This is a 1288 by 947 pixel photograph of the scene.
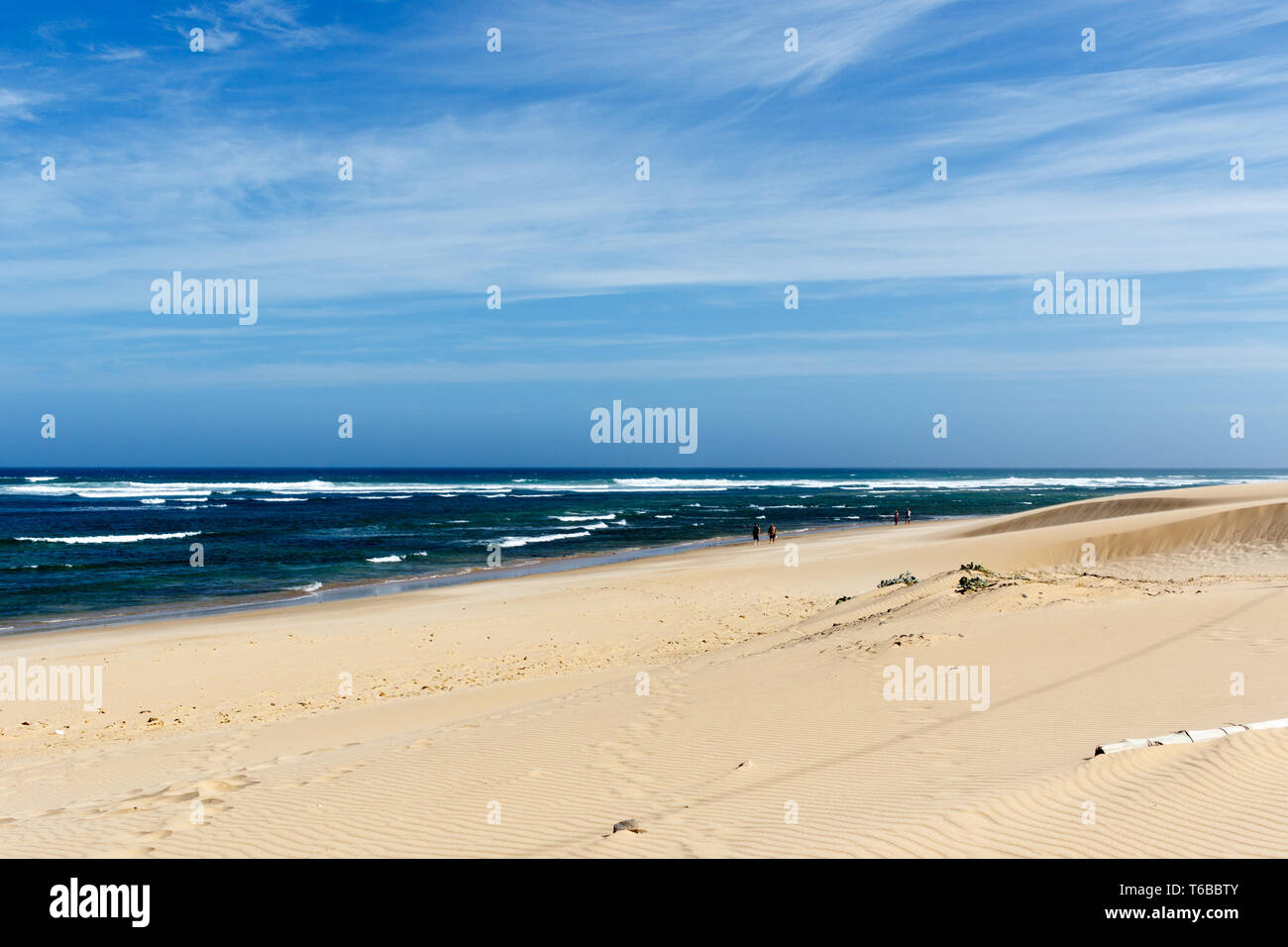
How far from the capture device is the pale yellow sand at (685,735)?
6.17 metres

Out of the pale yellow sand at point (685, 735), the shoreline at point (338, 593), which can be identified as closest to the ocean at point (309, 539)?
the shoreline at point (338, 593)

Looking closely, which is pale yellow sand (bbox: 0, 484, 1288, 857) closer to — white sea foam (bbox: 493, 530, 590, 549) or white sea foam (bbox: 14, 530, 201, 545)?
white sea foam (bbox: 493, 530, 590, 549)

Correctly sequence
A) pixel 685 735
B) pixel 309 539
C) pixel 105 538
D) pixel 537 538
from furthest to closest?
1. pixel 537 538
2. pixel 309 539
3. pixel 105 538
4. pixel 685 735

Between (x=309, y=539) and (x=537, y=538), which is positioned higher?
(x=309, y=539)

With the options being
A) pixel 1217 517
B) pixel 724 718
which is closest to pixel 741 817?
pixel 724 718

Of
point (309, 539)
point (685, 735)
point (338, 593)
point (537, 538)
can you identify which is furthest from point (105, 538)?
point (685, 735)

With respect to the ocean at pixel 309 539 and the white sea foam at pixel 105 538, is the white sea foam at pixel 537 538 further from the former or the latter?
the white sea foam at pixel 105 538

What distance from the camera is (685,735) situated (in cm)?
928

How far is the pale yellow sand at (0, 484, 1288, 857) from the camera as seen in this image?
6172 mm

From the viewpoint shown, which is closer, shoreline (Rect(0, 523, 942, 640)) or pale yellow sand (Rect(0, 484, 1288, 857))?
pale yellow sand (Rect(0, 484, 1288, 857))

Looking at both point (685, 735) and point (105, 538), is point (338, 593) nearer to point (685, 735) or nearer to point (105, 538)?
point (685, 735)

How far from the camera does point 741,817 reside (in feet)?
21.4

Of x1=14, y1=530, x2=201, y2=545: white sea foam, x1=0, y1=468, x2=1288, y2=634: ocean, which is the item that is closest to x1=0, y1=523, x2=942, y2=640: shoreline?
x1=0, y1=468, x2=1288, y2=634: ocean

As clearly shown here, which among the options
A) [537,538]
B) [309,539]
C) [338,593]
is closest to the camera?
[338,593]
